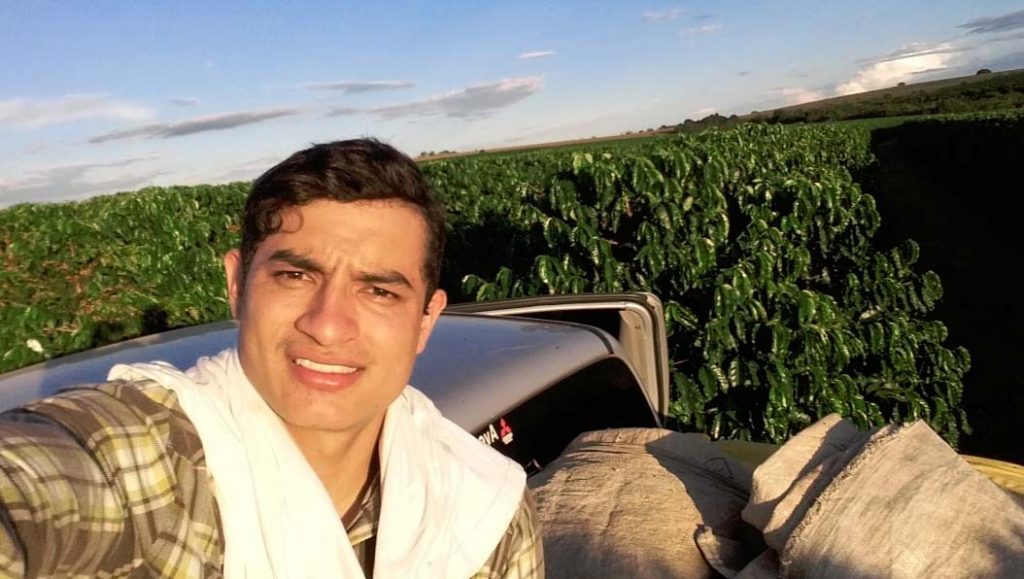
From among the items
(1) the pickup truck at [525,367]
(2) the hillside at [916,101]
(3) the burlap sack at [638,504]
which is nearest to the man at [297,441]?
(3) the burlap sack at [638,504]

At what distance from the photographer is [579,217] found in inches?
242

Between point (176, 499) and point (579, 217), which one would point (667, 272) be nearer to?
point (579, 217)

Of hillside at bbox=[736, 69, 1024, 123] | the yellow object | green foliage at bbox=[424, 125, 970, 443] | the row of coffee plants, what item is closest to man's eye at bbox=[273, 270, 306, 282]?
the yellow object

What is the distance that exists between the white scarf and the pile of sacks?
2.04 ft

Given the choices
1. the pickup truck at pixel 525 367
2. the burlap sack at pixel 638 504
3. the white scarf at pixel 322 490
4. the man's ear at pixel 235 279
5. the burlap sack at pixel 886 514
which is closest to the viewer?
the white scarf at pixel 322 490

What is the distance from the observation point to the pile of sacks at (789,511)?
7.06 ft

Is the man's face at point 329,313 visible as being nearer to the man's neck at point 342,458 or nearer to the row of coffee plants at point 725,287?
the man's neck at point 342,458

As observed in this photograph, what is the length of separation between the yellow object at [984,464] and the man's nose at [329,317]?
1.84 meters

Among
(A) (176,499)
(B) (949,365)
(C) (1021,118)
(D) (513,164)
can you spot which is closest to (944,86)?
(C) (1021,118)

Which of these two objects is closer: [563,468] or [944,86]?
[563,468]

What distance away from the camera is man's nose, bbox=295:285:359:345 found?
5.46ft

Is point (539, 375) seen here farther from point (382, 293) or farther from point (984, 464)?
point (984, 464)

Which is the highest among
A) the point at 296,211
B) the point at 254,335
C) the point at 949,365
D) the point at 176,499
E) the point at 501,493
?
the point at 296,211

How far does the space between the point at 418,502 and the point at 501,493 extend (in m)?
0.20
